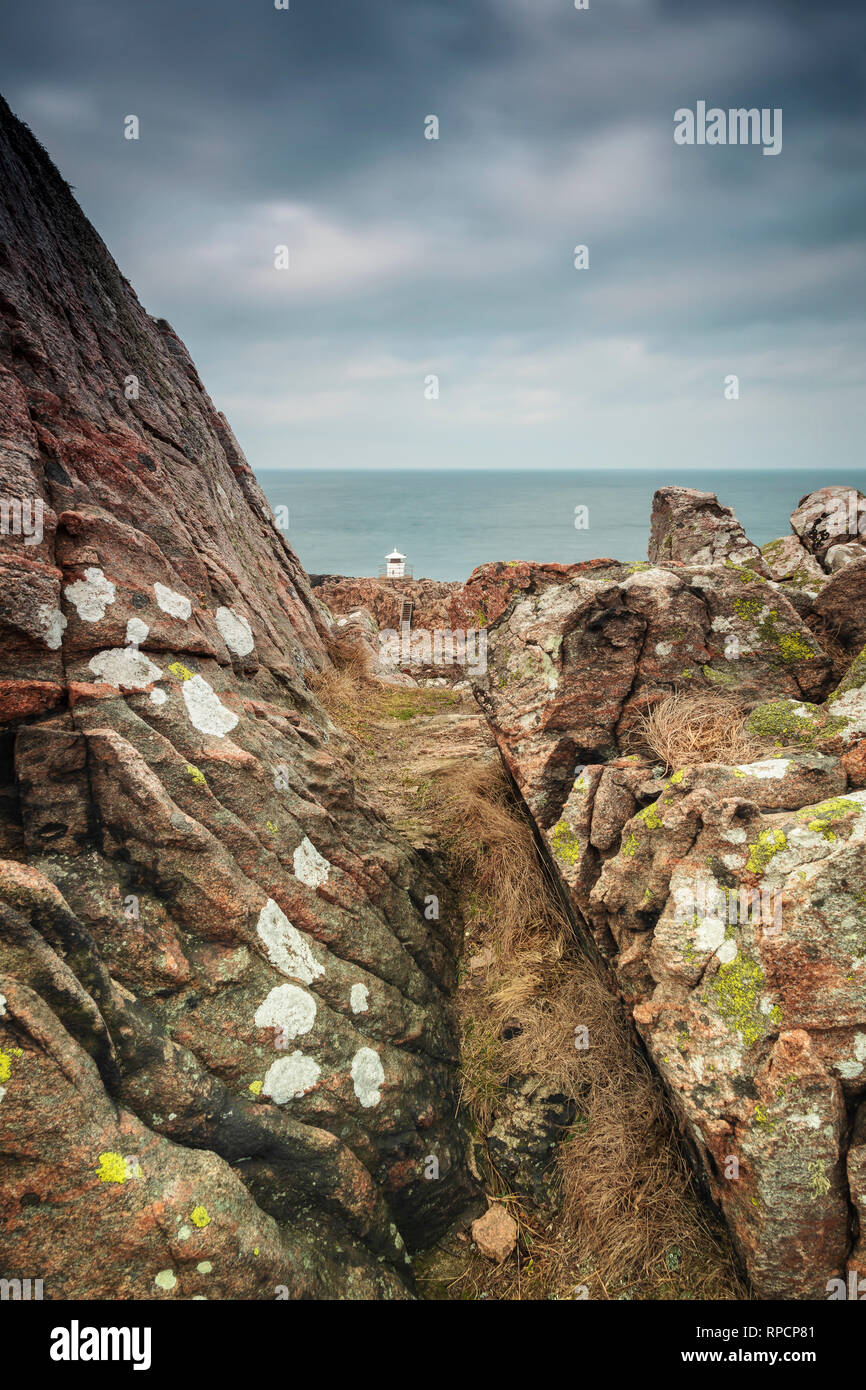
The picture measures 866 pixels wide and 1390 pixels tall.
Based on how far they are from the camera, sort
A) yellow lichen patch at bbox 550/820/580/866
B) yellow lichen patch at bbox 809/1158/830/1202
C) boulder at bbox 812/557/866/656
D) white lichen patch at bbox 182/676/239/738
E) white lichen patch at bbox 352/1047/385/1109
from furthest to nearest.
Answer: boulder at bbox 812/557/866/656 → yellow lichen patch at bbox 550/820/580/866 → white lichen patch at bbox 182/676/239/738 → white lichen patch at bbox 352/1047/385/1109 → yellow lichen patch at bbox 809/1158/830/1202

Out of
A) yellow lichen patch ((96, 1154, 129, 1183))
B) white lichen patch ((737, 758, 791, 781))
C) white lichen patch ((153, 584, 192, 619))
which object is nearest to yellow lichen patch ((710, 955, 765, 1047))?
white lichen patch ((737, 758, 791, 781))

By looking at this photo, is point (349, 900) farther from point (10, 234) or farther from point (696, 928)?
point (10, 234)

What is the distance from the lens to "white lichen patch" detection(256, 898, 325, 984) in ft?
15.3

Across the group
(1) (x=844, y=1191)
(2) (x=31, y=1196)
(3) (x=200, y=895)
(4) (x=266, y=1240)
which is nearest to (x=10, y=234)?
(3) (x=200, y=895)

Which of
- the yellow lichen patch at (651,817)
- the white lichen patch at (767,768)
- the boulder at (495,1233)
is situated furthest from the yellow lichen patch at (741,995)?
the boulder at (495,1233)

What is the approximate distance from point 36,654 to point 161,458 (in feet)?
13.4

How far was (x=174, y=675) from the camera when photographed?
5012mm

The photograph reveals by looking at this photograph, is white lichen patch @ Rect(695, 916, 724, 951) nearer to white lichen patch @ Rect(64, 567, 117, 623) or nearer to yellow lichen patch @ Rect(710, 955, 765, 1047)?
yellow lichen patch @ Rect(710, 955, 765, 1047)

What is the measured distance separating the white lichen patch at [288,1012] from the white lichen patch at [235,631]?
321 centimetres

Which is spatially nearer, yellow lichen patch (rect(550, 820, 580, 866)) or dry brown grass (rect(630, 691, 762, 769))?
dry brown grass (rect(630, 691, 762, 769))

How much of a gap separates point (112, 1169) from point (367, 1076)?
6.35 ft

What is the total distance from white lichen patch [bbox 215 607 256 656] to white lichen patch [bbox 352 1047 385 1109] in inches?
148

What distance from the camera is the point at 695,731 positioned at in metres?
5.83

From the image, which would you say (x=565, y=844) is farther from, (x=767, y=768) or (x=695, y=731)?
(x=767, y=768)
